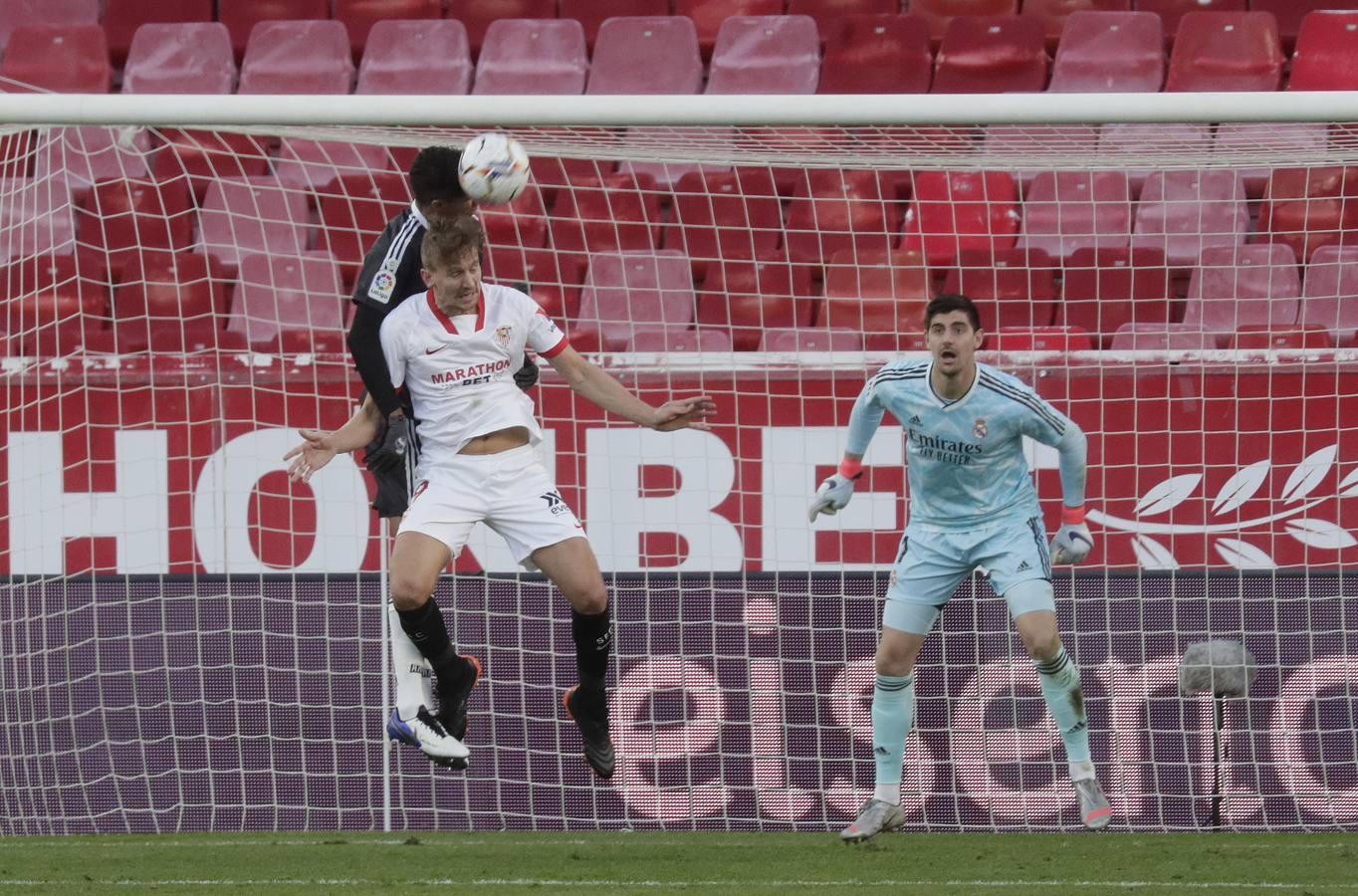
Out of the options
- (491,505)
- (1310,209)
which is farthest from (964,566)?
(1310,209)

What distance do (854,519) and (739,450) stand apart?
559mm

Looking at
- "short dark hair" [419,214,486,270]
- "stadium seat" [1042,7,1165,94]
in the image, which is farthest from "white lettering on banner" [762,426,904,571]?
"stadium seat" [1042,7,1165,94]

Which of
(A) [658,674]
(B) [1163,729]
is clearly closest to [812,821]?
(A) [658,674]

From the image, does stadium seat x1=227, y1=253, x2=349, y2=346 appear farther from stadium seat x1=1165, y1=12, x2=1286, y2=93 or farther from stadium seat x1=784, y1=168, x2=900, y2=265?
stadium seat x1=1165, y1=12, x2=1286, y2=93

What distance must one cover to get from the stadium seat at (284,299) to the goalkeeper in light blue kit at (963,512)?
315cm

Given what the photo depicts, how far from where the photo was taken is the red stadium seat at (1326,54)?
10000mm

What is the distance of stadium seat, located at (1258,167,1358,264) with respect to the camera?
8.45 metres

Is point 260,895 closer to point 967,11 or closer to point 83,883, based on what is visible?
point 83,883

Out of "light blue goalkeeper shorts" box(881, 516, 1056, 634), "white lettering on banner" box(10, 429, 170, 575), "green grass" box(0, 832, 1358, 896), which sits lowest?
"green grass" box(0, 832, 1358, 896)

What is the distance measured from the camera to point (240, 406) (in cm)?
771

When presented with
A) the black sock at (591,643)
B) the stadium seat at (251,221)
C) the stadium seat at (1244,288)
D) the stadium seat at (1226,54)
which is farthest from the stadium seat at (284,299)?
the stadium seat at (1226,54)

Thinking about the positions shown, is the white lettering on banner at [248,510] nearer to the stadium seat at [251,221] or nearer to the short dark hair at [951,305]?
the stadium seat at [251,221]

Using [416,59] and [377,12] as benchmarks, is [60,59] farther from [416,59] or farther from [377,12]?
[416,59]

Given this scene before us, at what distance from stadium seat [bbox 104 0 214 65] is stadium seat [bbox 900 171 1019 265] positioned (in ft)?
15.8
